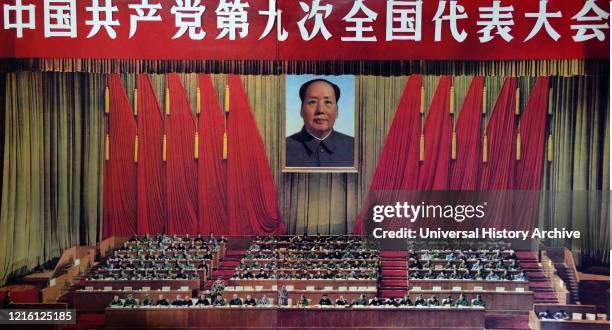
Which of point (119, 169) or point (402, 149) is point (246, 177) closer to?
point (119, 169)

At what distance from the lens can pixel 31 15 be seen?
3.11 meters

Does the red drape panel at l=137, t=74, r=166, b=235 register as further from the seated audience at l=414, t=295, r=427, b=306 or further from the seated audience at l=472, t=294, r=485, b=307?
the seated audience at l=472, t=294, r=485, b=307

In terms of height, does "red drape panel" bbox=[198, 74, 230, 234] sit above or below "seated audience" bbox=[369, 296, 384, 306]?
above

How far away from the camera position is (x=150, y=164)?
10.5ft

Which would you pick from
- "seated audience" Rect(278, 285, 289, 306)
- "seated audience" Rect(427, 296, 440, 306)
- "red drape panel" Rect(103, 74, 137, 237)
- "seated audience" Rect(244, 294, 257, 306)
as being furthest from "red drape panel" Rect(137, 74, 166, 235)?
"seated audience" Rect(427, 296, 440, 306)

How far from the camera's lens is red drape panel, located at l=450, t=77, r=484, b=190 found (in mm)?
3160

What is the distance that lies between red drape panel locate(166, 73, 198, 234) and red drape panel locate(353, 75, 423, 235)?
90 centimetres

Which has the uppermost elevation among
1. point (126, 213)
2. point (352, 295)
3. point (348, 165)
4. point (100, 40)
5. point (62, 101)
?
point (100, 40)

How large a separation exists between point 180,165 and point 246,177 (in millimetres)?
344

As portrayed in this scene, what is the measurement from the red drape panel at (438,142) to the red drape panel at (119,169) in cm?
147

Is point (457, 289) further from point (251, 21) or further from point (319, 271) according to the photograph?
point (251, 21)

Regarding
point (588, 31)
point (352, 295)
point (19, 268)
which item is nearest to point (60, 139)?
point (19, 268)

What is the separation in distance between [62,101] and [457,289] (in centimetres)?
222

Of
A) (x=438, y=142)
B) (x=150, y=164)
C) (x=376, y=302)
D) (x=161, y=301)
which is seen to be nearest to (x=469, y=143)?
(x=438, y=142)
